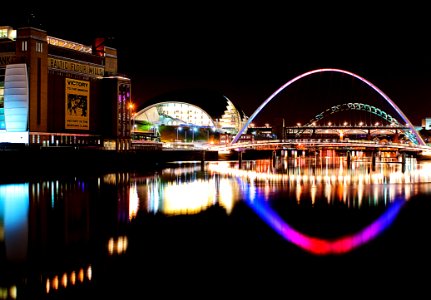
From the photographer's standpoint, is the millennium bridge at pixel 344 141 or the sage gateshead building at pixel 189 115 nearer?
the millennium bridge at pixel 344 141

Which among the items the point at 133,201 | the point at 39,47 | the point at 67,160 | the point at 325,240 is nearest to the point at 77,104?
the point at 39,47

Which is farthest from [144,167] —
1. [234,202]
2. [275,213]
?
[275,213]

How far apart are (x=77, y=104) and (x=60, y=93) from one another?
2385 millimetres

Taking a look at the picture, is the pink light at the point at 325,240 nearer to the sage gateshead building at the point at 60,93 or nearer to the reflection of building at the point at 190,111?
the sage gateshead building at the point at 60,93

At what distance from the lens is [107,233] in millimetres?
16609

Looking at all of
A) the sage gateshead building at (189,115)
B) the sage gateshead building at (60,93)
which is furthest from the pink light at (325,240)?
the sage gateshead building at (189,115)

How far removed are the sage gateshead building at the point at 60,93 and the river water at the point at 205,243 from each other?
15.5 metres

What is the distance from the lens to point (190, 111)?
84938mm

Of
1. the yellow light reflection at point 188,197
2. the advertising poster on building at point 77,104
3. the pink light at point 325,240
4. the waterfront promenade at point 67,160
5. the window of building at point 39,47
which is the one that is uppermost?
the window of building at point 39,47

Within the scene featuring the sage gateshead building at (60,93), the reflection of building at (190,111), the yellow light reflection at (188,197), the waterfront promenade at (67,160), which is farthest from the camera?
the reflection of building at (190,111)

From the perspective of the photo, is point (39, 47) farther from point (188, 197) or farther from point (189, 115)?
point (189, 115)

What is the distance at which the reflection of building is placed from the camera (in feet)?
272

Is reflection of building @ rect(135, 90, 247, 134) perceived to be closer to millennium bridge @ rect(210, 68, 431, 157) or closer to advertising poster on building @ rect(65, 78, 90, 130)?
millennium bridge @ rect(210, 68, 431, 157)

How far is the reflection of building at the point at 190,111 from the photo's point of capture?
8281 centimetres
